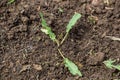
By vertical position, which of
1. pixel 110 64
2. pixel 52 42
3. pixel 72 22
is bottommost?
pixel 110 64

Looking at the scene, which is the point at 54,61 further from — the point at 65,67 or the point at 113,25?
the point at 113,25

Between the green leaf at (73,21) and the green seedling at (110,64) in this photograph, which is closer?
the green seedling at (110,64)

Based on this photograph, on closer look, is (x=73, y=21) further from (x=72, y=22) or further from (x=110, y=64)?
(x=110, y=64)

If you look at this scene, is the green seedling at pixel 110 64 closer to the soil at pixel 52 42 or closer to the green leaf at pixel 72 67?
the soil at pixel 52 42

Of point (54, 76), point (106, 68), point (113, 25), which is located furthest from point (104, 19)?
point (54, 76)

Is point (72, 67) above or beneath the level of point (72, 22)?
beneath

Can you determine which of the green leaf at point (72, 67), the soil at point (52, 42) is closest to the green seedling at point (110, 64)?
the soil at point (52, 42)

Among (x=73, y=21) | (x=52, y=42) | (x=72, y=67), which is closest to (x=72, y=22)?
(x=73, y=21)

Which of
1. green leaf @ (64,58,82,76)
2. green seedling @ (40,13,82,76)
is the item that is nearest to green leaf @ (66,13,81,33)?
green seedling @ (40,13,82,76)
